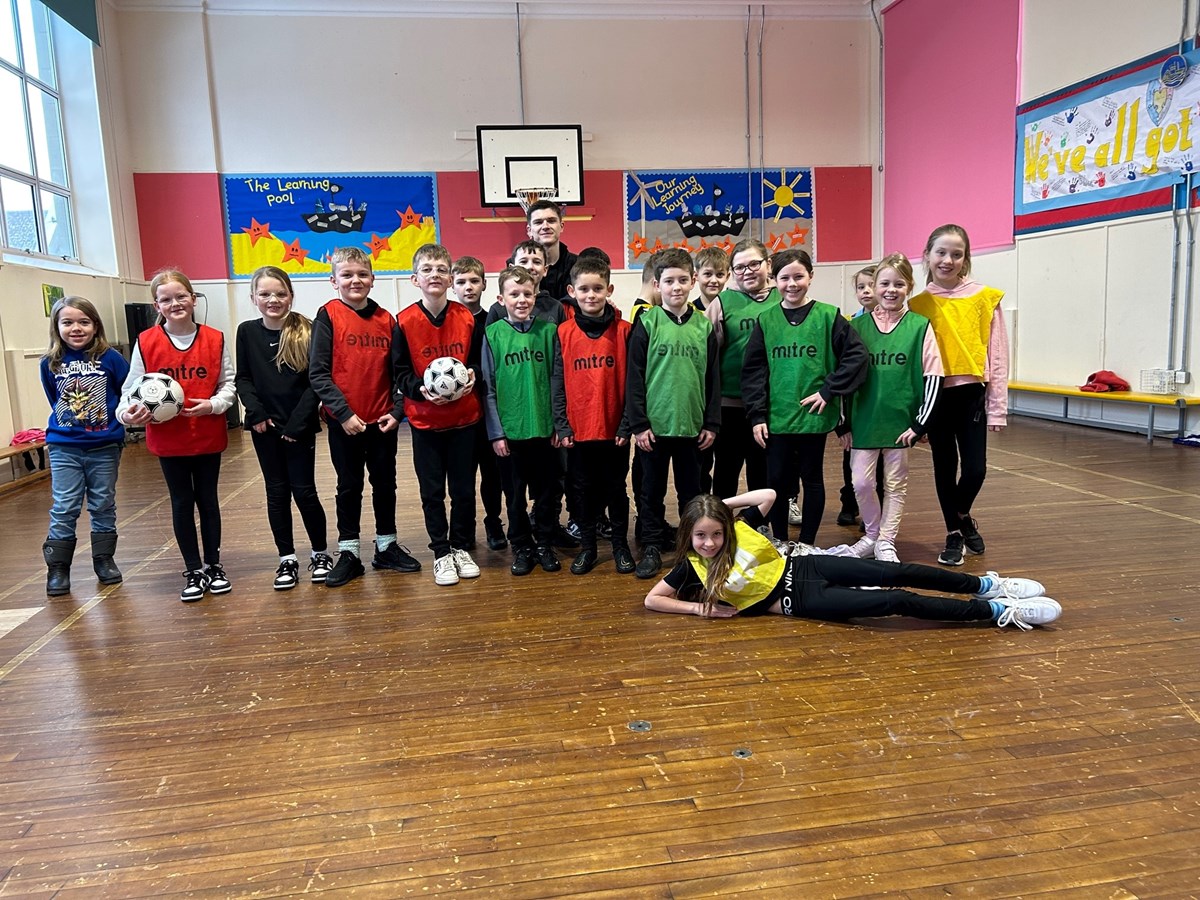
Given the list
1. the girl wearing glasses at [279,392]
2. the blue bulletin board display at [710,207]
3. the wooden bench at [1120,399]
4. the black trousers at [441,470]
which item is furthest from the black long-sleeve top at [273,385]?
the blue bulletin board display at [710,207]

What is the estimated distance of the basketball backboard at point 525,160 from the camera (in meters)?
8.55

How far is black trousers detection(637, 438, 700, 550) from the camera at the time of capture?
2.97 m

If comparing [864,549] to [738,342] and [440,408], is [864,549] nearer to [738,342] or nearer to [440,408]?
[738,342]

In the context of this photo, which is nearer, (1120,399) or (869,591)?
(869,591)

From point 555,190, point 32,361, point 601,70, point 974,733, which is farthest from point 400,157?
point 974,733

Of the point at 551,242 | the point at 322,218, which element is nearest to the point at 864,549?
the point at 551,242

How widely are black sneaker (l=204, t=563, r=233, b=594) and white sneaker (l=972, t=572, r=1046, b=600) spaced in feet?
8.88

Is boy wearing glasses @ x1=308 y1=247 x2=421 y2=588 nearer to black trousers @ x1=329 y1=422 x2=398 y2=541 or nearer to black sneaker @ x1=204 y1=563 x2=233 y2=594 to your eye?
black trousers @ x1=329 y1=422 x2=398 y2=541

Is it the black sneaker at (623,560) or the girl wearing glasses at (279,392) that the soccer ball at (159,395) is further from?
the black sneaker at (623,560)

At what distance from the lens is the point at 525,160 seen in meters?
8.65

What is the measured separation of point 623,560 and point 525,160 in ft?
22.2

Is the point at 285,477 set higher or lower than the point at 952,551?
higher

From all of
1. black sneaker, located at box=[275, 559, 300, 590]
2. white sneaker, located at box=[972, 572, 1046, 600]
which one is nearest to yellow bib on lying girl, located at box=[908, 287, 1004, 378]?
white sneaker, located at box=[972, 572, 1046, 600]

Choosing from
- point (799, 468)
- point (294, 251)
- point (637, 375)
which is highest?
point (294, 251)
